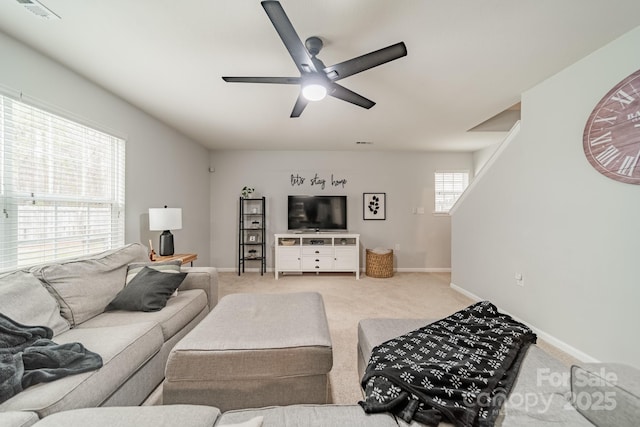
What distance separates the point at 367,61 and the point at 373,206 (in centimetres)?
369

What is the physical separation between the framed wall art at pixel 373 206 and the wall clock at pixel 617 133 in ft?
10.8

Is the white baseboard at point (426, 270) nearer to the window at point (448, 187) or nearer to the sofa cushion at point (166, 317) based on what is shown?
the window at point (448, 187)

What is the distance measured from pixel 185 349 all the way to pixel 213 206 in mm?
4168

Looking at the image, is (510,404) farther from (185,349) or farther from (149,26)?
(149,26)

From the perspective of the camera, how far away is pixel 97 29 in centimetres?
176

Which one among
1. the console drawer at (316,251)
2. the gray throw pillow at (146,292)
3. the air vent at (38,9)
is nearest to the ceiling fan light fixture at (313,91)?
the air vent at (38,9)

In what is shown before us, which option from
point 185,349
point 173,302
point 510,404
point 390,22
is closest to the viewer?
point 510,404

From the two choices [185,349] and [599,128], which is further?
[599,128]

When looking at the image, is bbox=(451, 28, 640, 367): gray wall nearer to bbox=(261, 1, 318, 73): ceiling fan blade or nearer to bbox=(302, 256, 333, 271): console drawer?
bbox=(261, 1, 318, 73): ceiling fan blade

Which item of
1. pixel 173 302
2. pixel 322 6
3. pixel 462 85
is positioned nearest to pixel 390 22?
pixel 322 6

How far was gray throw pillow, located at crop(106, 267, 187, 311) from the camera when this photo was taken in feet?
6.23

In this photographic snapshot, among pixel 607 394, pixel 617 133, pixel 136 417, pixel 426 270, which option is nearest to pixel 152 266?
pixel 136 417

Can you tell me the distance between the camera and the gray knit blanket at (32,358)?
3.45 feet

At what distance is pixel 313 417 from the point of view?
0.90 meters
